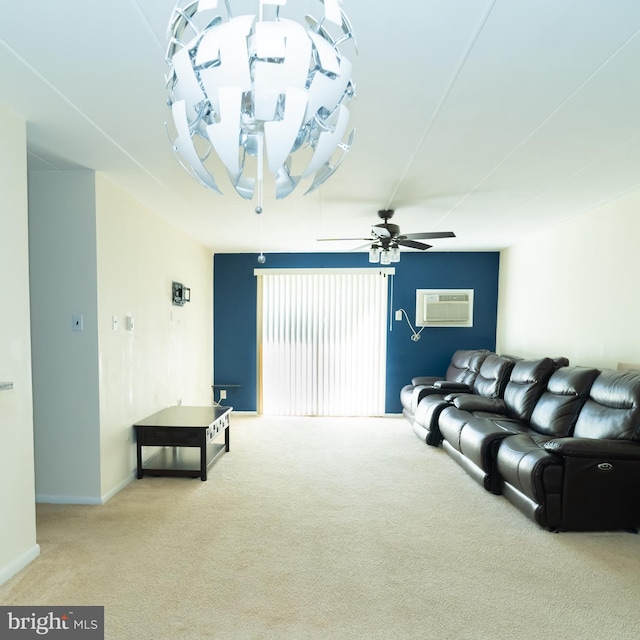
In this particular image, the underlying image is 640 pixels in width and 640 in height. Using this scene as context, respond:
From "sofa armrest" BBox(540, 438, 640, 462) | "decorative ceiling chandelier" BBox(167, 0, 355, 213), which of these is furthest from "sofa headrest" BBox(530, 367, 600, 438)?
"decorative ceiling chandelier" BBox(167, 0, 355, 213)

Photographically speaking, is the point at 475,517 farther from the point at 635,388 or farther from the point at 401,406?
the point at 401,406

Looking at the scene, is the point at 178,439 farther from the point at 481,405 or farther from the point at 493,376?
the point at 493,376

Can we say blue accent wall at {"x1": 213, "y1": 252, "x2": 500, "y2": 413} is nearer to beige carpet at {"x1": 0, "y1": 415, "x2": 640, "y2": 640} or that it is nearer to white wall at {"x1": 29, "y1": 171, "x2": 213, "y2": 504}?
A: beige carpet at {"x1": 0, "y1": 415, "x2": 640, "y2": 640}

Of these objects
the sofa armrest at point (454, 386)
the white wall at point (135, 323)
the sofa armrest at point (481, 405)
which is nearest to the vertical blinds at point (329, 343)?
the sofa armrest at point (454, 386)

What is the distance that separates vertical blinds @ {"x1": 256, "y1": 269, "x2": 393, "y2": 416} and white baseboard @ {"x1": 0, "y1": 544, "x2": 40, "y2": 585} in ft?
12.6

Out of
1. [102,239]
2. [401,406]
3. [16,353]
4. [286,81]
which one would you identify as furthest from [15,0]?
[401,406]

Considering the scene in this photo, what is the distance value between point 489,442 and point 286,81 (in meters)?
3.00

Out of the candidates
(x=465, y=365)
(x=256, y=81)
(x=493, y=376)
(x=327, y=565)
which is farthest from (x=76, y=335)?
(x=465, y=365)

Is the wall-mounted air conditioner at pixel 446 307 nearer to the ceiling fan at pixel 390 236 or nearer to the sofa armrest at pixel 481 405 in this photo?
the ceiling fan at pixel 390 236

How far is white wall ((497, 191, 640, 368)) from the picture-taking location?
331 centimetres

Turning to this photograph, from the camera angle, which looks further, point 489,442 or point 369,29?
point 489,442

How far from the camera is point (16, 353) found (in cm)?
216

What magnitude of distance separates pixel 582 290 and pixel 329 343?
325cm

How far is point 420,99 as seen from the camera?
196 cm
